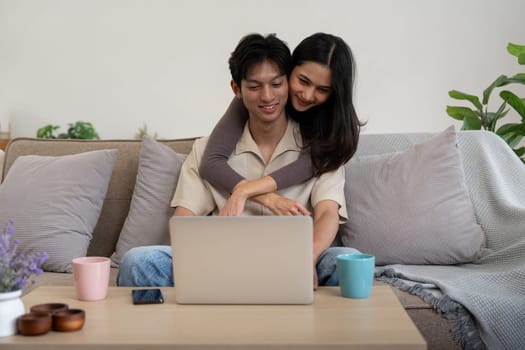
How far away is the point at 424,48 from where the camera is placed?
15.0 ft

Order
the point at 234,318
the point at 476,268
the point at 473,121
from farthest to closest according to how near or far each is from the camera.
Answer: the point at 473,121
the point at 476,268
the point at 234,318

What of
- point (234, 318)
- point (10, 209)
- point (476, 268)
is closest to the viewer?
point (234, 318)

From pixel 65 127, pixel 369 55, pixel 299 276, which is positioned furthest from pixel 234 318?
pixel 65 127

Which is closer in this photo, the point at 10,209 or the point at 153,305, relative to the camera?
the point at 153,305

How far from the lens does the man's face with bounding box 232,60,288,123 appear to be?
73.8 inches

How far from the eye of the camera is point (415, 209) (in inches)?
81.9

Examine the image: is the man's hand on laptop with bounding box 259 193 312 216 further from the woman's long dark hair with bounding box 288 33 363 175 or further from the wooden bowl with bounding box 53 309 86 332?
the wooden bowl with bounding box 53 309 86 332

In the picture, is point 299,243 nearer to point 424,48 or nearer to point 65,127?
point 424,48

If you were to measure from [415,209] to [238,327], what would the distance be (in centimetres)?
108

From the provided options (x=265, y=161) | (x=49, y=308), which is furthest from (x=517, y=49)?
(x=49, y=308)

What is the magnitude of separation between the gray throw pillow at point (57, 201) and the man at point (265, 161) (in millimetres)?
388

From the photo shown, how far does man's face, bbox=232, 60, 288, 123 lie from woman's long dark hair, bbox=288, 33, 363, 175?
0.10 m

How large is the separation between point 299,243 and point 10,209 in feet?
4.27

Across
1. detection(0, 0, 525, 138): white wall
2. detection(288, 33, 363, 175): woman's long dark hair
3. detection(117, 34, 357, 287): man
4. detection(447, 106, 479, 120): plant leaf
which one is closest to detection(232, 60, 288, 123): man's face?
detection(117, 34, 357, 287): man
